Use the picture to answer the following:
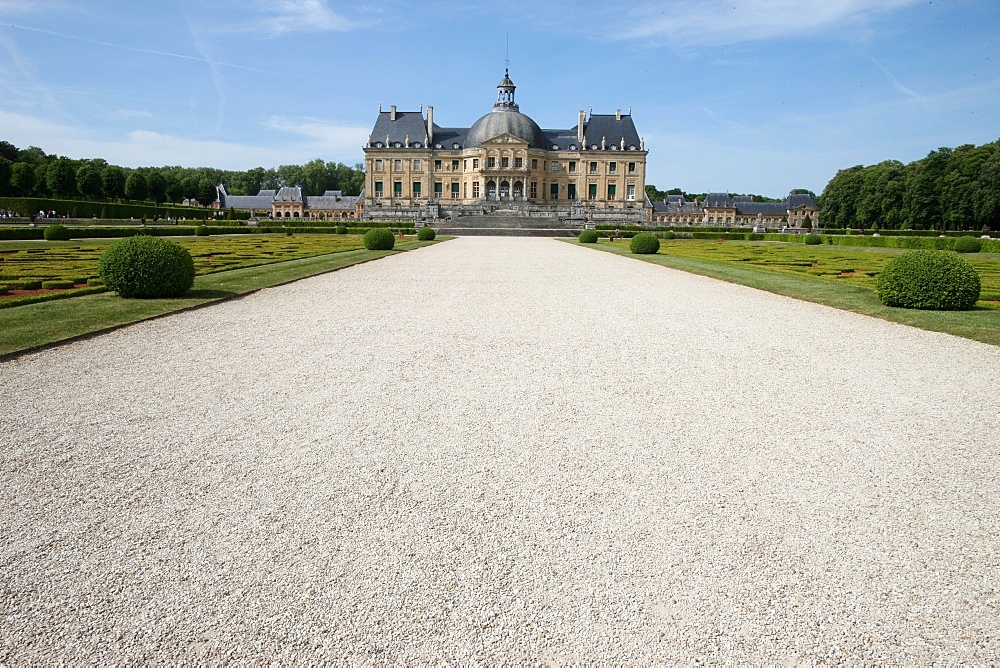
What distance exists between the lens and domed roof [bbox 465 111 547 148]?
81.2 metres

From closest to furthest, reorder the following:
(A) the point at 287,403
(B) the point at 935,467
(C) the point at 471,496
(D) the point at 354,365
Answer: (C) the point at 471,496, (B) the point at 935,467, (A) the point at 287,403, (D) the point at 354,365

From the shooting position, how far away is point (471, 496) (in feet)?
12.1

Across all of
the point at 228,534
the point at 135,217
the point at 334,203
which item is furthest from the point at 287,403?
the point at 334,203

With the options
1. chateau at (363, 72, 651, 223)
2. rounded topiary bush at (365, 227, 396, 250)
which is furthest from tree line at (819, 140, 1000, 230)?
rounded topiary bush at (365, 227, 396, 250)

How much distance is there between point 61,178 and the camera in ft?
216

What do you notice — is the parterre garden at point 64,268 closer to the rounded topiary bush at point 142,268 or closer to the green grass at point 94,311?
the green grass at point 94,311

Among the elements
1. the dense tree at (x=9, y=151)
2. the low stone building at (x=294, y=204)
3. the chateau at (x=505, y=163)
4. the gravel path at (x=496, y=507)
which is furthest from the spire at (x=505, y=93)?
the gravel path at (x=496, y=507)

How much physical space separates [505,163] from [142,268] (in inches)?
2851

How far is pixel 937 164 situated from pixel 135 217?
75.9 meters

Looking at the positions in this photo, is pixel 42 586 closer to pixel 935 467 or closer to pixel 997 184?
pixel 935 467

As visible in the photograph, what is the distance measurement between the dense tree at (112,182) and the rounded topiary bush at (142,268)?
7142cm

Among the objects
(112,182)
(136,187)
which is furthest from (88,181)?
(136,187)

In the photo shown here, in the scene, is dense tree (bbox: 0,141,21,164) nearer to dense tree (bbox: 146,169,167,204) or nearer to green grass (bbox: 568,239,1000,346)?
dense tree (bbox: 146,169,167,204)

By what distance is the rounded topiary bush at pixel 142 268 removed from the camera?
36.2 feet
